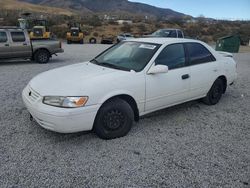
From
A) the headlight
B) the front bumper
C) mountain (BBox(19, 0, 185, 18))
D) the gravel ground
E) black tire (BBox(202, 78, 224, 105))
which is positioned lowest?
the gravel ground

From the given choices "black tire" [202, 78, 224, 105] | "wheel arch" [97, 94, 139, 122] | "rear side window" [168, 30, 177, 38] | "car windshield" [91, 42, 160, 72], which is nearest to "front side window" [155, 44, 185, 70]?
"car windshield" [91, 42, 160, 72]

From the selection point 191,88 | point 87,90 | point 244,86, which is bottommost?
point 244,86

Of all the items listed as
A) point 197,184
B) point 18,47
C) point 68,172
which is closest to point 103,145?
point 68,172

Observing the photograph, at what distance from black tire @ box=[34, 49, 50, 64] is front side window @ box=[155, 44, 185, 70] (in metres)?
8.86

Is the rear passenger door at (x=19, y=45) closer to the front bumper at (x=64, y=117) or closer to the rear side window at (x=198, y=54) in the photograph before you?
the front bumper at (x=64, y=117)

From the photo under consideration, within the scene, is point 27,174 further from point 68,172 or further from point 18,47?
point 18,47

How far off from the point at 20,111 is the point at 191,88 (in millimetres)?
3371

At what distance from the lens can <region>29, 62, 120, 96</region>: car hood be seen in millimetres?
3756

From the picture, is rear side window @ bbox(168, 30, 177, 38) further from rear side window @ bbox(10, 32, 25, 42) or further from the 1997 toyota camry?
the 1997 toyota camry

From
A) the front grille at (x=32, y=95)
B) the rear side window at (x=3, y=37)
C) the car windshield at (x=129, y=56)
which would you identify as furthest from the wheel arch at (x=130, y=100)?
the rear side window at (x=3, y=37)

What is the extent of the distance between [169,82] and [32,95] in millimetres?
2276

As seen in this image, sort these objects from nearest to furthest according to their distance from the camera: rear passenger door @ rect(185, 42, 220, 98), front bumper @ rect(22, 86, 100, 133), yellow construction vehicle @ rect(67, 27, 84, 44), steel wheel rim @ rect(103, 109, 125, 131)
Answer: front bumper @ rect(22, 86, 100, 133) < steel wheel rim @ rect(103, 109, 125, 131) < rear passenger door @ rect(185, 42, 220, 98) < yellow construction vehicle @ rect(67, 27, 84, 44)

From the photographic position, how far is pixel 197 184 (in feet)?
10.1

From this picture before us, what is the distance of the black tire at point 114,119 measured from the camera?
12.8ft
